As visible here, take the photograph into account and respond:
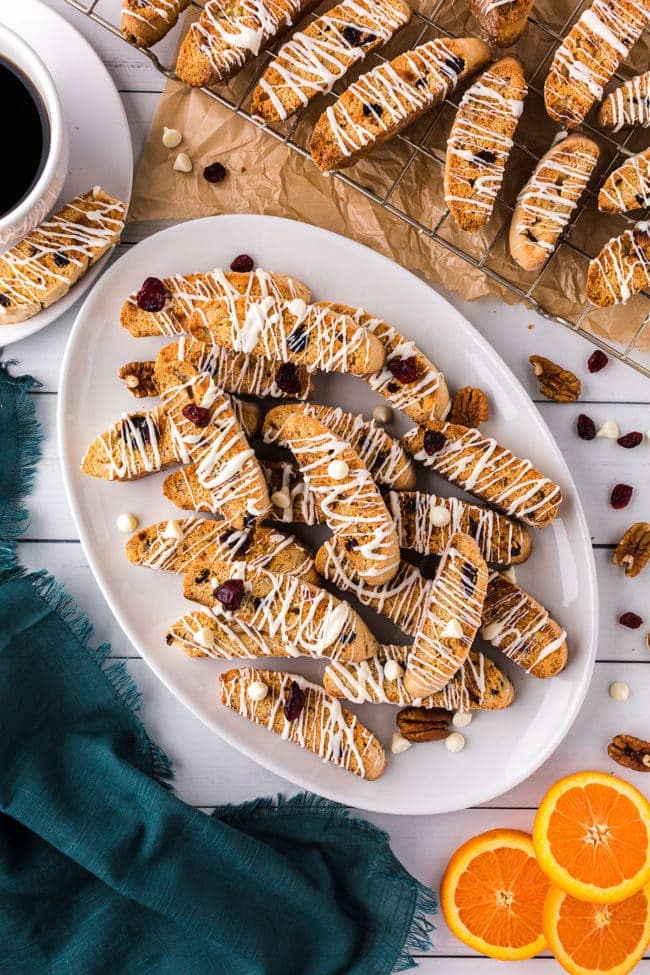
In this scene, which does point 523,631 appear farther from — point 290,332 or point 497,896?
point 290,332

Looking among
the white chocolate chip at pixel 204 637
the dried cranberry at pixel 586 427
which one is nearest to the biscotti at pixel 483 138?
the dried cranberry at pixel 586 427

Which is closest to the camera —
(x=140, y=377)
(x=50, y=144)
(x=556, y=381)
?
(x=50, y=144)

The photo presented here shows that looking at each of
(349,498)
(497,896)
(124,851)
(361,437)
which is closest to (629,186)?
(361,437)

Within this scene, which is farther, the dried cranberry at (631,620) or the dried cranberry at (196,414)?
the dried cranberry at (631,620)

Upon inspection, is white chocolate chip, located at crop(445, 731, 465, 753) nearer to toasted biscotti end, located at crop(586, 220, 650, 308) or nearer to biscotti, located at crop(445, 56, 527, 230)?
toasted biscotti end, located at crop(586, 220, 650, 308)

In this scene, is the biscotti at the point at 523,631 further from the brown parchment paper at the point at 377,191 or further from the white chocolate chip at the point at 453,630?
the brown parchment paper at the point at 377,191

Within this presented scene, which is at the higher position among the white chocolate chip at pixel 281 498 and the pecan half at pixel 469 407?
the pecan half at pixel 469 407
